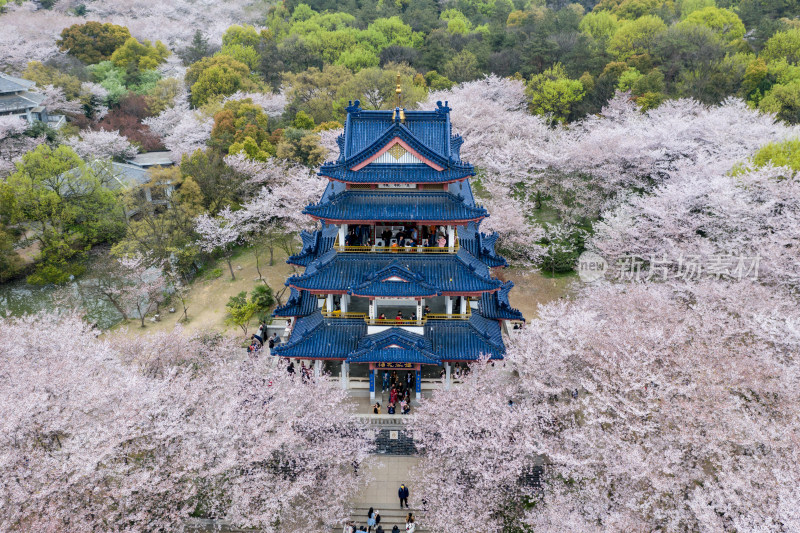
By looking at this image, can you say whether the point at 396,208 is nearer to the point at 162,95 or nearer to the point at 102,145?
the point at 102,145

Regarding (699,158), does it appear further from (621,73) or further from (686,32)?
(686,32)

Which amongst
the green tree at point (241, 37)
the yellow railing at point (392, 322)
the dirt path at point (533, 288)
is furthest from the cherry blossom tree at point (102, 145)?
the yellow railing at point (392, 322)

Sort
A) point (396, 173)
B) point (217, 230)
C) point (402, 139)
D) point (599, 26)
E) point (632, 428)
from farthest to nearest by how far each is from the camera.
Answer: point (599, 26) → point (217, 230) → point (396, 173) → point (402, 139) → point (632, 428)

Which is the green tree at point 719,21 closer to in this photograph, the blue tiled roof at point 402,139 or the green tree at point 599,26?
the green tree at point 599,26

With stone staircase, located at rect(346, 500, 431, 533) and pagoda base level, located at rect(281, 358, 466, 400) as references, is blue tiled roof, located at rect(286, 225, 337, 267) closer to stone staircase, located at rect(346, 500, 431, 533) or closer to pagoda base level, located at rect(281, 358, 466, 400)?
pagoda base level, located at rect(281, 358, 466, 400)

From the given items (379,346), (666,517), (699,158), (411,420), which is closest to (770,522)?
(666,517)

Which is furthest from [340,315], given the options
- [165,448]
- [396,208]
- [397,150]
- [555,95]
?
[555,95]
